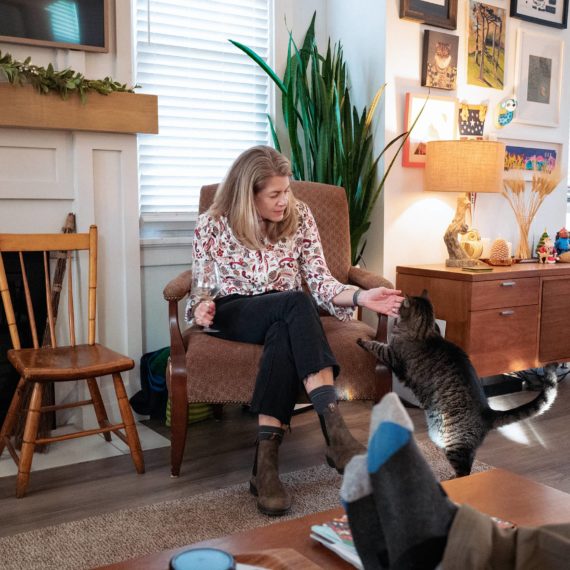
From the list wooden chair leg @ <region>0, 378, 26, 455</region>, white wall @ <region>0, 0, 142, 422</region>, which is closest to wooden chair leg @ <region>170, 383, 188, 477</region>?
wooden chair leg @ <region>0, 378, 26, 455</region>

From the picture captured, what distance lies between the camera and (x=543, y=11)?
366 cm

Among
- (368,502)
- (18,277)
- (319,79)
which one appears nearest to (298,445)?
(18,277)

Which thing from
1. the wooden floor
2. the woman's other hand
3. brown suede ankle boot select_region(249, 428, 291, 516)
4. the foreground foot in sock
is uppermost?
the foreground foot in sock

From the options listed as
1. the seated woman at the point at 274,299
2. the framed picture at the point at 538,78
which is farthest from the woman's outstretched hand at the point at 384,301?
the framed picture at the point at 538,78

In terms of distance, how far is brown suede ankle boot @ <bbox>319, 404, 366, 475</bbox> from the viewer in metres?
1.95

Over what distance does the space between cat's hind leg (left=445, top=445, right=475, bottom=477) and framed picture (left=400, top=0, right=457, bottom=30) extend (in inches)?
81.0

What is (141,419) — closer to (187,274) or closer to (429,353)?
(187,274)

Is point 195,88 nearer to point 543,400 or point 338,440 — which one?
point 338,440

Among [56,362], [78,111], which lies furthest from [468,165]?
[56,362]

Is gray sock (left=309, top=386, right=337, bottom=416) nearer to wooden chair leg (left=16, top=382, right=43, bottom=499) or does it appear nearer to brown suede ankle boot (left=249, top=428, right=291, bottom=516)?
brown suede ankle boot (left=249, top=428, right=291, bottom=516)

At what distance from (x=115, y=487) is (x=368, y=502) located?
5.62 ft

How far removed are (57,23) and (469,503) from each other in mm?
2324

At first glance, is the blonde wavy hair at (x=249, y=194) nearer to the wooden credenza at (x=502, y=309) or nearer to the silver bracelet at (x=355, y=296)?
the silver bracelet at (x=355, y=296)

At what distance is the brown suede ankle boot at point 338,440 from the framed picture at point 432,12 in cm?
205
